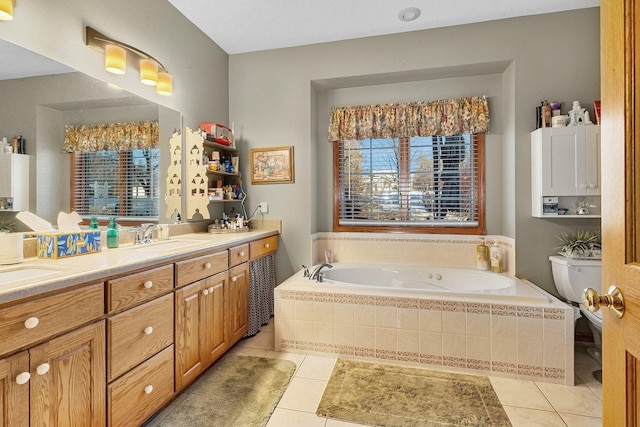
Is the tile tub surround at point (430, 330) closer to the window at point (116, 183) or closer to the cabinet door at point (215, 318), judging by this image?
the cabinet door at point (215, 318)

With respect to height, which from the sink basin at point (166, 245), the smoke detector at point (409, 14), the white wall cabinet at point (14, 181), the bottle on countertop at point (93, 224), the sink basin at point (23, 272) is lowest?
the sink basin at point (23, 272)

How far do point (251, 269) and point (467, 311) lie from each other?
65.8 inches

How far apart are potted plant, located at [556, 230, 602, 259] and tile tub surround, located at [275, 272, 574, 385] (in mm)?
591

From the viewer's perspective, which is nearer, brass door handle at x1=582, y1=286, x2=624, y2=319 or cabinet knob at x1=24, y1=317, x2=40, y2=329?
brass door handle at x1=582, y1=286, x2=624, y2=319

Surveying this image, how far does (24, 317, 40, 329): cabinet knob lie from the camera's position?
107 cm

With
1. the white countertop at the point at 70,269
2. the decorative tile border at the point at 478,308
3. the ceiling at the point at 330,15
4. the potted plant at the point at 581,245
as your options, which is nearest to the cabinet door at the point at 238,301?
the white countertop at the point at 70,269

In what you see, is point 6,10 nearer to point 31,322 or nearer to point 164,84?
point 164,84

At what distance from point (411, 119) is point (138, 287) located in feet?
8.78

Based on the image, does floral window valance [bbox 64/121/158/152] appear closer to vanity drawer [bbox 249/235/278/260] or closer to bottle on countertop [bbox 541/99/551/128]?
vanity drawer [bbox 249/235/278/260]

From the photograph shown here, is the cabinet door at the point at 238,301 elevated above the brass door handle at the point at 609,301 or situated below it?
below

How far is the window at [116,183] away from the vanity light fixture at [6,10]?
2.22 feet

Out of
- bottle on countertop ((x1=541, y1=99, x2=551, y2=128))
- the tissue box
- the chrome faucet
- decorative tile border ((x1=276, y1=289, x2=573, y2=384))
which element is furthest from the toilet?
the tissue box

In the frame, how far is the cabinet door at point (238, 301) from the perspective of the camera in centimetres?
242

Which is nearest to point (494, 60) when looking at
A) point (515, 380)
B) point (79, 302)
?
point (515, 380)
